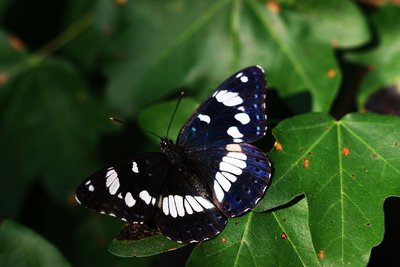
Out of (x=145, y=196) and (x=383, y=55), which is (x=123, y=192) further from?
(x=383, y=55)

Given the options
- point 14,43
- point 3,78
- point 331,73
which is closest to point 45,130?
point 3,78

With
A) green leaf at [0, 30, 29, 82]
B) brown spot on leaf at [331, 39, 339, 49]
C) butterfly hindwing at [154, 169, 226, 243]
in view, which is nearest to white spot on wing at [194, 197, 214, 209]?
butterfly hindwing at [154, 169, 226, 243]

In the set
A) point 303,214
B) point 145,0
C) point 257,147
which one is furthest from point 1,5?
point 303,214

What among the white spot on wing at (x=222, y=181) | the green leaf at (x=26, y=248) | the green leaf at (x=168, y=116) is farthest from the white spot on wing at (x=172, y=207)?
the green leaf at (x=26, y=248)

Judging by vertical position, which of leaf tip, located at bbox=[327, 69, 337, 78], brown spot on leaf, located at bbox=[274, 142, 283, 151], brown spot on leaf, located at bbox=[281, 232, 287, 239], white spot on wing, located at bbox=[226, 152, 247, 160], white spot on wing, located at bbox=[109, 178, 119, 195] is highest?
white spot on wing, located at bbox=[109, 178, 119, 195]

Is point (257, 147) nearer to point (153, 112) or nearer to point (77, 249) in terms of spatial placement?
point (153, 112)

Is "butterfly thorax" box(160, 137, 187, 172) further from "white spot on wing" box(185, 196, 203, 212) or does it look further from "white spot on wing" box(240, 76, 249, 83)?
"white spot on wing" box(240, 76, 249, 83)
